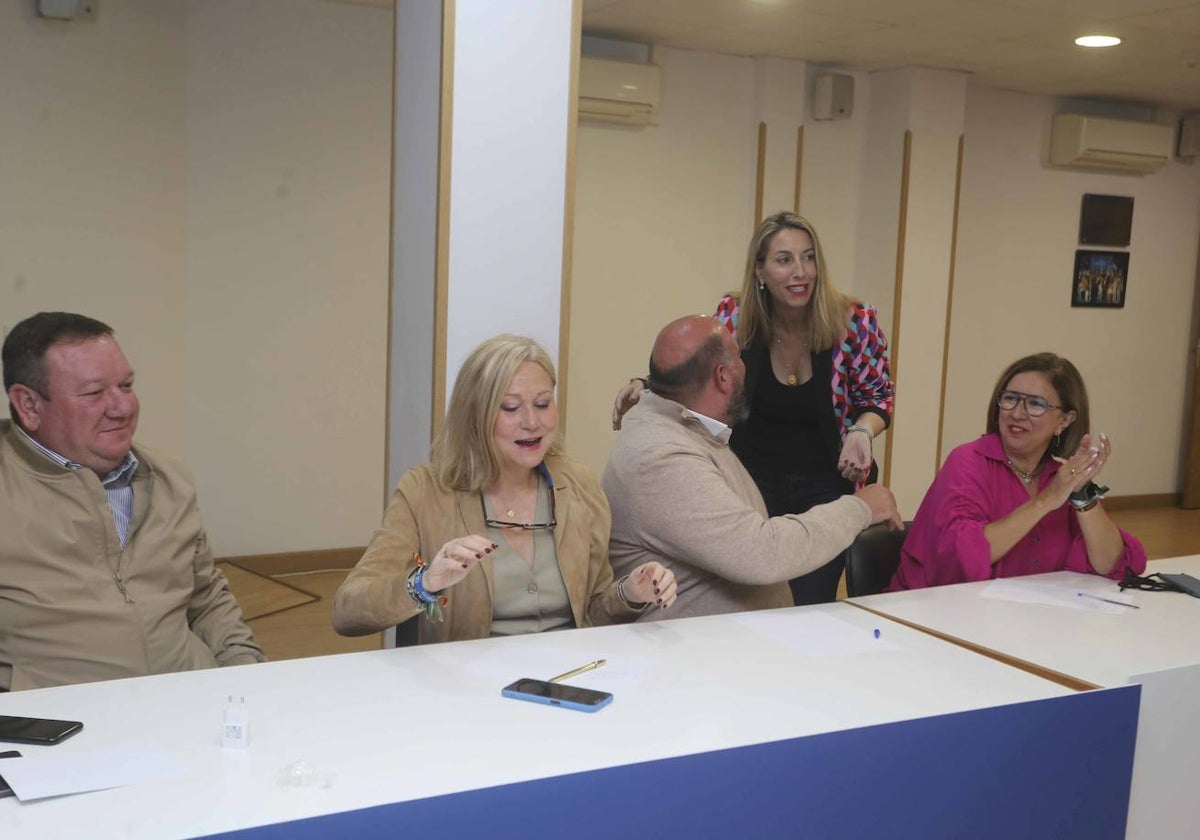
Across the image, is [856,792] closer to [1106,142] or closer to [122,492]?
[122,492]

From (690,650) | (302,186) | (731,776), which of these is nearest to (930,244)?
(302,186)

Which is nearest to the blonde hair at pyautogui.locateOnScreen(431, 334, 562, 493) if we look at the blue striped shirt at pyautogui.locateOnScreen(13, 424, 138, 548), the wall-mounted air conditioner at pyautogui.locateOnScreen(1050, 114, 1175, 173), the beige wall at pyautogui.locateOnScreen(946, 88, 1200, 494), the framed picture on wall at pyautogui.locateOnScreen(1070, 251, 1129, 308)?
the blue striped shirt at pyautogui.locateOnScreen(13, 424, 138, 548)

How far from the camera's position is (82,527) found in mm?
2283

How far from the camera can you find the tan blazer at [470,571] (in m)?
2.24

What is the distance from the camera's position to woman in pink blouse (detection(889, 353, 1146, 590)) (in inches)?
117

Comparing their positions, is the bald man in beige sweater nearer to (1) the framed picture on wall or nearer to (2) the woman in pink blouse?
(2) the woman in pink blouse

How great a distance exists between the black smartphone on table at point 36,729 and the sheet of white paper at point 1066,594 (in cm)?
195

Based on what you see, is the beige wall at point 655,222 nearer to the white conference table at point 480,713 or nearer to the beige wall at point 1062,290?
the beige wall at point 1062,290

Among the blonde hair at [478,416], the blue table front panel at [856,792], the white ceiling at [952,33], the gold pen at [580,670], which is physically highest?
the white ceiling at [952,33]

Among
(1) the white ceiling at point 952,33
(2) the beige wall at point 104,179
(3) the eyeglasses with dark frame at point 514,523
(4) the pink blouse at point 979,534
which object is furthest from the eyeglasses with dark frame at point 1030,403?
(2) the beige wall at point 104,179

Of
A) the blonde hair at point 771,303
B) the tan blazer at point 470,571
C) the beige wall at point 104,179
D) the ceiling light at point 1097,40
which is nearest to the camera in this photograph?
the tan blazer at point 470,571

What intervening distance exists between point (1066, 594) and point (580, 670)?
137 cm

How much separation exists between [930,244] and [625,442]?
15.5 feet

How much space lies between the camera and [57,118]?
493 centimetres
